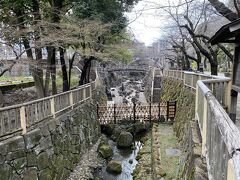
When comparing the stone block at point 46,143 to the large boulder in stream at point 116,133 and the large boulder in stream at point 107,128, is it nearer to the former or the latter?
the large boulder in stream at point 116,133

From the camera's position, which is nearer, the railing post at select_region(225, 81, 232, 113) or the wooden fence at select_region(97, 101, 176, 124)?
the railing post at select_region(225, 81, 232, 113)

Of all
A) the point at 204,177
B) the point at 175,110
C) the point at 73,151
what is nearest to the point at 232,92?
the point at 204,177

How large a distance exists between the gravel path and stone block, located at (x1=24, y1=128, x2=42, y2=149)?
3.03 meters

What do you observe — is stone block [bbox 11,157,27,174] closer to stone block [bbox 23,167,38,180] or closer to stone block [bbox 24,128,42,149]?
stone block [bbox 23,167,38,180]

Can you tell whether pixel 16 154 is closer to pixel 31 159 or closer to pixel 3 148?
pixel 3 148

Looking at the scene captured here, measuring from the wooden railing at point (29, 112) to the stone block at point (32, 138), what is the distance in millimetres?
201

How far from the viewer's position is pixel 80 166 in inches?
456

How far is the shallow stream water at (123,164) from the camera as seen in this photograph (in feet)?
38.8

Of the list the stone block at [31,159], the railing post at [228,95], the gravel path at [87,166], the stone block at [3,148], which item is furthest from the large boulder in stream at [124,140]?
the stone block at [3,148]

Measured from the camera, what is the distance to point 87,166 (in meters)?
11.9

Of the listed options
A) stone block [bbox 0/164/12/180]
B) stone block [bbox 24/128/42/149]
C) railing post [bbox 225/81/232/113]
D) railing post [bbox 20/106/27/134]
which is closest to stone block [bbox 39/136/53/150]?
stone block [bbox 24/128/42/149]

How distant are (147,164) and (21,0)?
10145 mm

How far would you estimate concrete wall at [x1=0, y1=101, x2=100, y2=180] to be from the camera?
689 centimetres

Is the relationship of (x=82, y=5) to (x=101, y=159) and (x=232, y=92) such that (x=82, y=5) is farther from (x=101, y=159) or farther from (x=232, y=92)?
(x=232, y=92)
